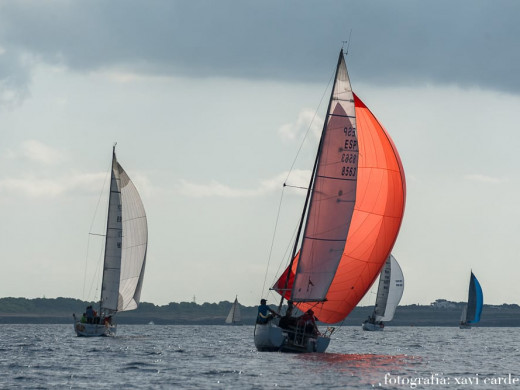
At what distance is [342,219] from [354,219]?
4.67ft

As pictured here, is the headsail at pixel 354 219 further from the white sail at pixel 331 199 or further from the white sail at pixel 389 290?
the white sail at pixel 389 290

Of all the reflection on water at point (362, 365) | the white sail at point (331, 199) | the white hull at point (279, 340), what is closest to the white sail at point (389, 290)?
the reflection on water at point (362, 365)

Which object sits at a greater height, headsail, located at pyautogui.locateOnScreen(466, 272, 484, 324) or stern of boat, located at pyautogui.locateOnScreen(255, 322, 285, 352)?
headsail, located at pyautogui.locateOnScreen(466, 272, 484, 324)

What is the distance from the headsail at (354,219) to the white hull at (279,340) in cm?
184

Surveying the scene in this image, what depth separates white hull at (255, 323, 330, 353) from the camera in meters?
48.3

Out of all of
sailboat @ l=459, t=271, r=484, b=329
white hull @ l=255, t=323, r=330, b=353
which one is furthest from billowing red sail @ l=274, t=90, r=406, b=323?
sailboat @ l=459, t=271, r=484, b=329

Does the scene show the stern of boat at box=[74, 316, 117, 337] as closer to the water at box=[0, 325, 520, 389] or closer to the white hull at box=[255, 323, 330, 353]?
the water at box=[0, 325, 520, 389]

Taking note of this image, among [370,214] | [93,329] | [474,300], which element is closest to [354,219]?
[370,214]

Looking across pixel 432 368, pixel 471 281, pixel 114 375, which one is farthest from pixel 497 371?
pixel 471 281

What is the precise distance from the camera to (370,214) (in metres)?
49.6

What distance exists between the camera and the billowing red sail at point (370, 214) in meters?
49.5

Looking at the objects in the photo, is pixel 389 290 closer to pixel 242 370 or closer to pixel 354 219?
pixel 354 219

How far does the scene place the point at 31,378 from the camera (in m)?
40.9

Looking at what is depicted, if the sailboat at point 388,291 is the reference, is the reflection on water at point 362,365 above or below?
below
